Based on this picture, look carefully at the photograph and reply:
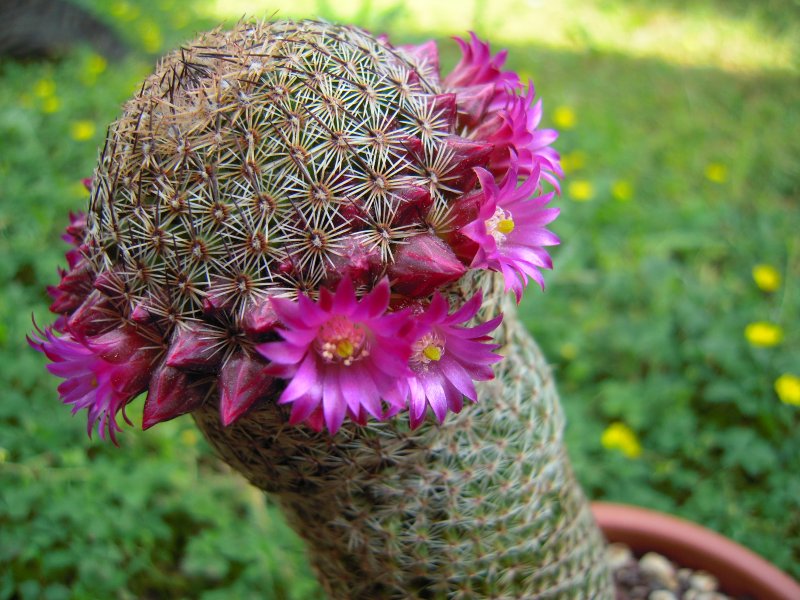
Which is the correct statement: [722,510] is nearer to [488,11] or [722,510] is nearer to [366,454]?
[366,454]

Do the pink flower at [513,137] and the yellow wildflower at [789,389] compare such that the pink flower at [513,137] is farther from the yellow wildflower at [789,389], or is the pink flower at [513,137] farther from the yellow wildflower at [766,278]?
the yellow wildflower at [766,278]

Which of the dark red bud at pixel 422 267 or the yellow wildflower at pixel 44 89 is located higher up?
the dark red bud at pixel 422 267

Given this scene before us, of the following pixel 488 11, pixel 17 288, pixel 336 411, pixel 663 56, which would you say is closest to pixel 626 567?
pixel 336 411

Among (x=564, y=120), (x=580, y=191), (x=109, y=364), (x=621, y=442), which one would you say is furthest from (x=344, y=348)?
(x=564, y=120)

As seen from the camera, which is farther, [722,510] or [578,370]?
[578,370]

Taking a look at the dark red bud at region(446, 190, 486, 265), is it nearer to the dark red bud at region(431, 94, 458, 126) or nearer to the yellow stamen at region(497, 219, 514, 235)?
the yellow stamen at region(497, 219, 514, 235)

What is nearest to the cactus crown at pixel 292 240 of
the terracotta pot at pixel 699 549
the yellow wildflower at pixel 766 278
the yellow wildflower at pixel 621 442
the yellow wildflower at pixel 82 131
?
the terracotta pot at pixel 699 549

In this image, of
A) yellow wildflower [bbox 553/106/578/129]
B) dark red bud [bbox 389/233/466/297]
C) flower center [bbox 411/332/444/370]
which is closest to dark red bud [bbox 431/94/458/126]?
dark red bud [bbox 389/233/466/297]
